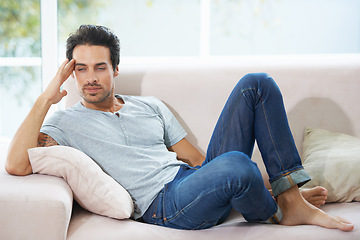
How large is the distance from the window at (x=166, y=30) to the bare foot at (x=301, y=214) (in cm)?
190

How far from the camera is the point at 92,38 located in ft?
6.19

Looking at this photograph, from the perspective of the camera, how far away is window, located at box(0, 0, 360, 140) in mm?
3227

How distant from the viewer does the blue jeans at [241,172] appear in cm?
139

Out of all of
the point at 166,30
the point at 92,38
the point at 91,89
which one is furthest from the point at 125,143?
the point at 166,30

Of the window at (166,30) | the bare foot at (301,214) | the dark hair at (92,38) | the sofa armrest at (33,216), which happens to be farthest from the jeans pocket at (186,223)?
the window at (166,30)

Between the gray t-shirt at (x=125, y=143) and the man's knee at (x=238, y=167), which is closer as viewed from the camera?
the man's knee at (x=238, y=167)

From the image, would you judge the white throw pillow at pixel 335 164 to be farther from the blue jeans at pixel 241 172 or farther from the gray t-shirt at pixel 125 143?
the gray t-shirt at pixel 125 143

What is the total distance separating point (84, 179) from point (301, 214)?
2.62 feet

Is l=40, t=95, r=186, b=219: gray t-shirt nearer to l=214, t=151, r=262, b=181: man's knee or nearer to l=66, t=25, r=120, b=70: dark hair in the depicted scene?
l=66, t=25, r=120, b=70: dark hair

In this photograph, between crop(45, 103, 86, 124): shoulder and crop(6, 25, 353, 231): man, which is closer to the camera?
crop(6, 25, 353, 231): man

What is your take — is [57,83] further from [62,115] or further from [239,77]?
[239,77]

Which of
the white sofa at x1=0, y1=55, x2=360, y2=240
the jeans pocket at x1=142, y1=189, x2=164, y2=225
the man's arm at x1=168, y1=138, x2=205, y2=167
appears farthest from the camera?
the white sofa at x1=0, y1=55, x2=360, y2=240

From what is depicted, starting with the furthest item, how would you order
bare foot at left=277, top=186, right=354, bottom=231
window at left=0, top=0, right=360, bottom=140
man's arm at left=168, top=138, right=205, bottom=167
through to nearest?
window at left=0, top=0, right=360, bottom=140, man's arm at left=168, top=138, right=205, bottom=167, bare foot at left=277, top=186, right=354, bottom=231

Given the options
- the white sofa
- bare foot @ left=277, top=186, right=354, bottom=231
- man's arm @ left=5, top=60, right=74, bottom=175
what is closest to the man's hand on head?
man's arm @ left=5, top=60, right=74, bottom=175
